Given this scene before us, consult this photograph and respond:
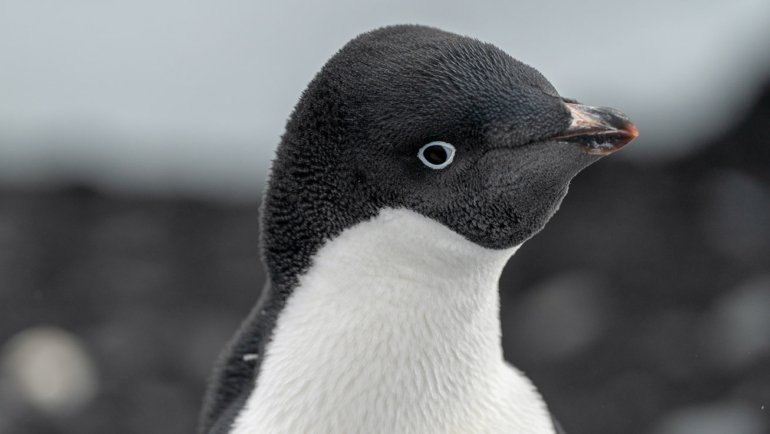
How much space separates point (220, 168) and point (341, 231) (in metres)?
3.29

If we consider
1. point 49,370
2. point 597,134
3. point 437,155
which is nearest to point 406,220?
point 437,155

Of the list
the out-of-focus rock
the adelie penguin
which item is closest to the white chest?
the adelie penguin

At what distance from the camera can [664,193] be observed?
434 centimetres

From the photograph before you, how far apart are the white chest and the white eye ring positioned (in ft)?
0.23

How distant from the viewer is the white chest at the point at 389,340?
1652 mm

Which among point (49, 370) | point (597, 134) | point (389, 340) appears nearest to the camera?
point (597, 134)

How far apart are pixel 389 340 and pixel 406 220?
0.57 feet

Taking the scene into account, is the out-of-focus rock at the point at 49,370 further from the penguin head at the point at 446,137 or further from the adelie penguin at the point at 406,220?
the penguin head at the point at 446,137

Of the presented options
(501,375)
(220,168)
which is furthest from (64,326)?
(501,375)

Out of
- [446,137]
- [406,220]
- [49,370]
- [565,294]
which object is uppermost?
[446,137]

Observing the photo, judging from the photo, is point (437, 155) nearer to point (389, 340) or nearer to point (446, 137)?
point (446, 137)

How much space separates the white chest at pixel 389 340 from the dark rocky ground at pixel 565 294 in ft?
6.86

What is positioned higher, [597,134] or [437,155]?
[597,134]

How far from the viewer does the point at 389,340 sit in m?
1.69
